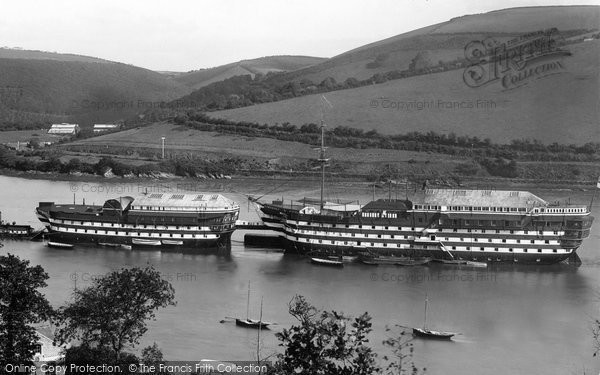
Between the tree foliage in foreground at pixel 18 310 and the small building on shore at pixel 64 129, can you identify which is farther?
the small building on shore at pixel 64 129

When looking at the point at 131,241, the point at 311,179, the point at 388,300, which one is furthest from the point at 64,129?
the point at 388,300

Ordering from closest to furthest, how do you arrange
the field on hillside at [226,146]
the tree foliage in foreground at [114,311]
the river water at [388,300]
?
the tree foliage in foreground at [114,311] → the river water at [388,300] → the field on hillside at [226,146]

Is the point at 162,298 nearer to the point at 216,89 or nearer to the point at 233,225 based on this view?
the point at 233,225

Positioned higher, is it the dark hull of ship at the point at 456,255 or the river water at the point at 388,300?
the dark hull of ship at the point at 456,255

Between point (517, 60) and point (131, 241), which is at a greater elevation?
point (517, 60)

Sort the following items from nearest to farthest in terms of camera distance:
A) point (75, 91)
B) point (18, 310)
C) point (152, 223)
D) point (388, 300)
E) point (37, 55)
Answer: point (18, 310) < point (388, 300) < point (152, 223) < point (75, 91) < point (37, 55)

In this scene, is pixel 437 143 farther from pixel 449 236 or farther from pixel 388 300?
pixel 388 300

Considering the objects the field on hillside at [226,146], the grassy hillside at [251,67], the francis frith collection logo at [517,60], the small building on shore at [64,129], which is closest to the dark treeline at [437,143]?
the field on hillside at [226,146]

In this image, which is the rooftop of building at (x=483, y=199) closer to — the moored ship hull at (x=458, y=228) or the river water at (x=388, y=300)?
the moored ship hull at (x=458, y=228)
